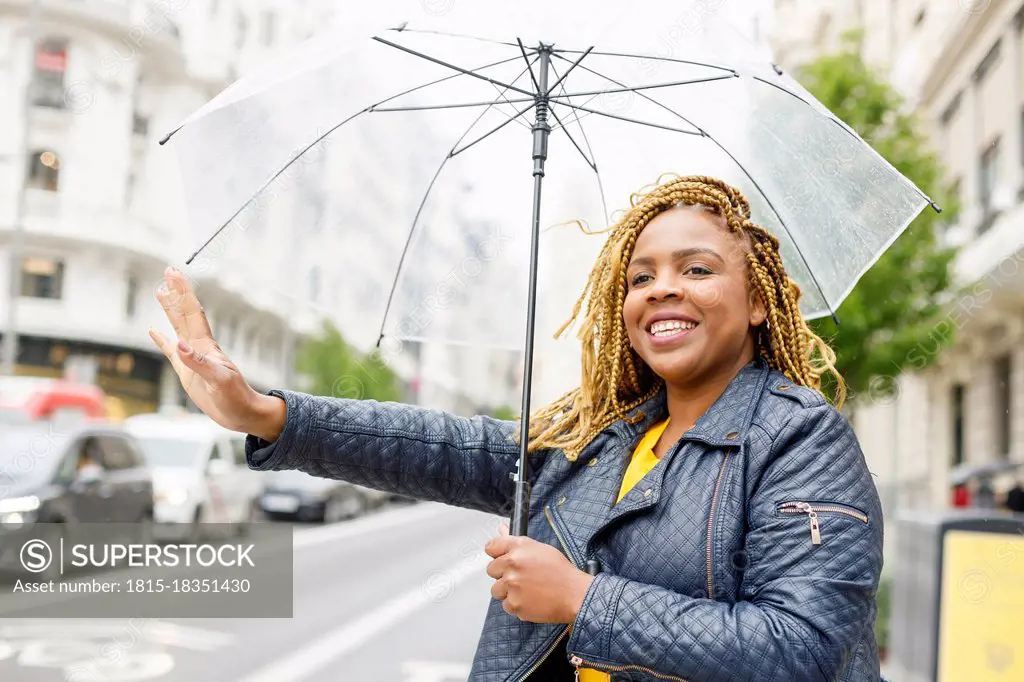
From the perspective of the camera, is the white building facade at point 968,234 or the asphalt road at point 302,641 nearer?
the asphalt road at point 302,641

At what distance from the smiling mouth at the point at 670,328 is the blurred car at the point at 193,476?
11729 mm

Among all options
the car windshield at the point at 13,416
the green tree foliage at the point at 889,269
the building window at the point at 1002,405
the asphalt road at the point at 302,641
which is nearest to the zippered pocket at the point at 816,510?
the asphalt road at the point at 302,641

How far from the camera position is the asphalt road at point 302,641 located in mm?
6797

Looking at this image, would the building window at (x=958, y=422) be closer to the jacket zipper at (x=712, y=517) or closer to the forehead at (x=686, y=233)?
the forehead at (x=686, y=233)

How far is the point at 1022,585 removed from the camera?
13.2 ft

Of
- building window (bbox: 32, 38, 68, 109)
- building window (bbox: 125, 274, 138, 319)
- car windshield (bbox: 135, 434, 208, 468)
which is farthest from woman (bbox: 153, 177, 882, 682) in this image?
building window (bbox: 32, 38, 68, 109)

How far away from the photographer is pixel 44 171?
2833 cm

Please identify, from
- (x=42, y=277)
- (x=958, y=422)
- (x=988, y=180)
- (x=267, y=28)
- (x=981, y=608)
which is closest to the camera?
(x=981, y=608)

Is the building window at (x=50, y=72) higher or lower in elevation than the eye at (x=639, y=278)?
higher

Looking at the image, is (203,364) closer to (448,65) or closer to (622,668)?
(622,668)

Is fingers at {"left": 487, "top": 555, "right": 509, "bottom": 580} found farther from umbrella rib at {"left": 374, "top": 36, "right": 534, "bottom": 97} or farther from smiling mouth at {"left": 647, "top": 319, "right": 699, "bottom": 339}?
umbrella rib at {"left": 374, "top": 36, "right": 534, "bottom": 97}

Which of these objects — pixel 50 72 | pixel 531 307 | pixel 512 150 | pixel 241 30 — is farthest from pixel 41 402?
pixel 241 30

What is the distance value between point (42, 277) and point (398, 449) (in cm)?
2883

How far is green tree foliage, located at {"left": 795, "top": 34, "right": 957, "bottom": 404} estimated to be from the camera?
9.69 metres
